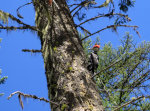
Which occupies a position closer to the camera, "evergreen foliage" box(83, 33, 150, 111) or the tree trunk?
the tree trunk

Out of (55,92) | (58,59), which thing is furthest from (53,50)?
(55,92)

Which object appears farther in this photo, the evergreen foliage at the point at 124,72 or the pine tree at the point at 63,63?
the evergreen foliage at the point at 124,72

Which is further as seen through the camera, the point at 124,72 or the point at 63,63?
the point at 124,72

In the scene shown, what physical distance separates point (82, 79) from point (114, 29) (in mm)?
1434

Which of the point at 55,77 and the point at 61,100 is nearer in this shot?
the point at 61,100

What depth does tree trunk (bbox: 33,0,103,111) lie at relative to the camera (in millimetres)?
2545

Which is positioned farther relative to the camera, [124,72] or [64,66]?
[124,72]

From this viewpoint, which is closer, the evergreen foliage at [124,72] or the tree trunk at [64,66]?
the tree trunk at [64,66]

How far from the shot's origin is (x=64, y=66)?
2.77 metres

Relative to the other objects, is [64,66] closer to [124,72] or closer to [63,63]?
[63,63]

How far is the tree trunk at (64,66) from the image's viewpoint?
2545mm

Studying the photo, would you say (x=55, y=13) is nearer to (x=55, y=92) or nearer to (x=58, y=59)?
(x=58, y=59)

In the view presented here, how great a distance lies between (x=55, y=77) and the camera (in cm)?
274

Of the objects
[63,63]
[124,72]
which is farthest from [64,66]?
[124,72]
